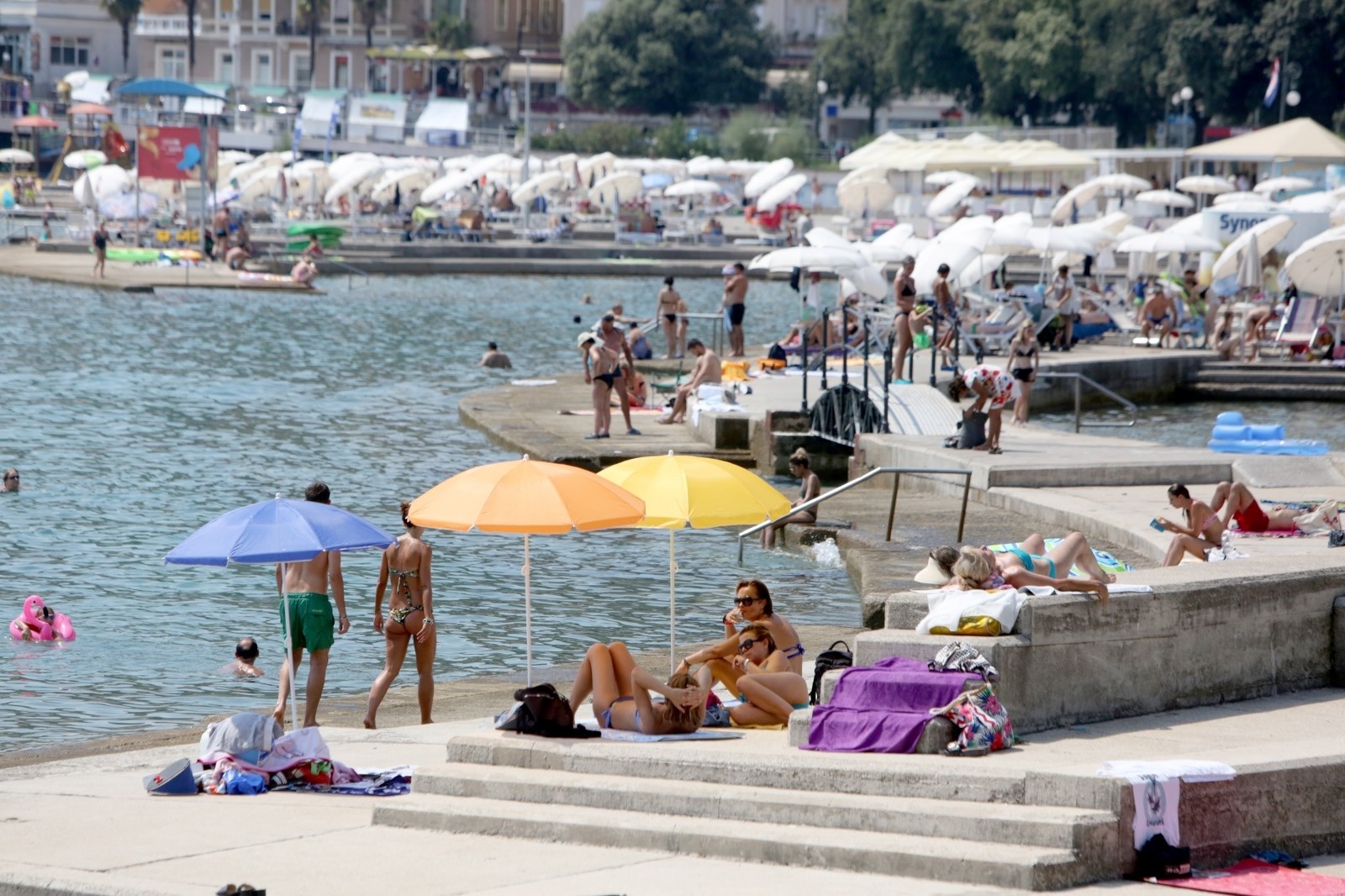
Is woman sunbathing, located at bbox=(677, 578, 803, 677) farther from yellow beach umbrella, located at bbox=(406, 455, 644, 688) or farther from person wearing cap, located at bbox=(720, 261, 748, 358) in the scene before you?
person wearing cap, located at bbox=(720, 261, 748, 358)

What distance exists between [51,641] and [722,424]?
880 centimetres

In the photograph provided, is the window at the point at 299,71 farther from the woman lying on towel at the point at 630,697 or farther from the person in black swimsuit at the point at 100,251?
the woman lying on towel at the point at 630,697

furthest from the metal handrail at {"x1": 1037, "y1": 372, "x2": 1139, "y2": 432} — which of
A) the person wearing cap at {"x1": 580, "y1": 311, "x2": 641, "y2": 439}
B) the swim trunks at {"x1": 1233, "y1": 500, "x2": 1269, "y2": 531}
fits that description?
the swim trunks at {"x1": 1233, "y1": 500, "x2": 1269, "y2": 531}

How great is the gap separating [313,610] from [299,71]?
99.1m

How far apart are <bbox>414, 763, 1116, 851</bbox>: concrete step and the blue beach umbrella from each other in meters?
1.41

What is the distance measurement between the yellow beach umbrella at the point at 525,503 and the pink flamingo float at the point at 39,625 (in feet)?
15.7

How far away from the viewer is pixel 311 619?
1040 cm

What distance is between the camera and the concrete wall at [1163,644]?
8492mm

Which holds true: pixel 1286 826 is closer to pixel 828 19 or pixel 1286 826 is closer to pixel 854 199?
pixel 854 199

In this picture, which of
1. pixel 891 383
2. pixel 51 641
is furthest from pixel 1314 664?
pixel 891 383

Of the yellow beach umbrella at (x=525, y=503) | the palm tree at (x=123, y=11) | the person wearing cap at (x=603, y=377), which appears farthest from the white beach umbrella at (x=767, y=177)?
the palm tree at (x=123, y=11)

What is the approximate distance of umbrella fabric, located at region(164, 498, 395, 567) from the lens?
9.14 metres

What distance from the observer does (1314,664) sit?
9.93 metres

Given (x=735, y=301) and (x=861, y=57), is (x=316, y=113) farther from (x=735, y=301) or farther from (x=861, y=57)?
(x=735, y=301)
